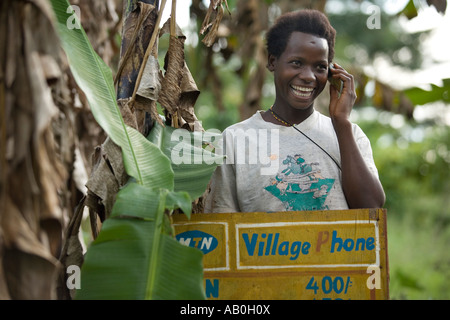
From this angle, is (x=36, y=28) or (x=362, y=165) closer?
(x=36, y=28)

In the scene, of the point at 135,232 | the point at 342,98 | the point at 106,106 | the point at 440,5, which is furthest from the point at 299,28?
the point at 135,232

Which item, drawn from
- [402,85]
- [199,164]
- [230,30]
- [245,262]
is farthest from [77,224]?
[402,85]

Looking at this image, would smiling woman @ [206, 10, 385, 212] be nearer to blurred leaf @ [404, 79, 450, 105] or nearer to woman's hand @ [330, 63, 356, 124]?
woman's hand @ [330, 63, 356, 124]

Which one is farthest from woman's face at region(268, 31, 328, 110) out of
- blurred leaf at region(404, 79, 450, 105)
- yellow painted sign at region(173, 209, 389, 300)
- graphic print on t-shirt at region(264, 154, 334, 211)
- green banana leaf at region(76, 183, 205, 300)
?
blurred leaf at region(404, 79, 450, 105)

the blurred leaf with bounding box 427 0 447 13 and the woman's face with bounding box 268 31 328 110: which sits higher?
the blurred leaf with bounding box 427 0 447 13

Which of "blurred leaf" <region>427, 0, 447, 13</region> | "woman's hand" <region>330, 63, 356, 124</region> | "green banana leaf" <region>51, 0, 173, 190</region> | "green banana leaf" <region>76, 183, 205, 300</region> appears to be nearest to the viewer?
"green banana leaf" <region>76, 183, 205, 300</region>

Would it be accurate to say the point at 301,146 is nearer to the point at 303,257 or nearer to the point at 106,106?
the point at 303,257

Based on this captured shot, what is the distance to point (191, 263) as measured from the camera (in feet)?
5.38

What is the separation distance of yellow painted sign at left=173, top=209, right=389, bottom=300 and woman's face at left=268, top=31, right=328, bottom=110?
59 cm

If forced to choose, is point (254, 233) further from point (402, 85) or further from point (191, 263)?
point (402, 85)

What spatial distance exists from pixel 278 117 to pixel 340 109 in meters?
0.27

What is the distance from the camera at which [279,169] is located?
7.04ft

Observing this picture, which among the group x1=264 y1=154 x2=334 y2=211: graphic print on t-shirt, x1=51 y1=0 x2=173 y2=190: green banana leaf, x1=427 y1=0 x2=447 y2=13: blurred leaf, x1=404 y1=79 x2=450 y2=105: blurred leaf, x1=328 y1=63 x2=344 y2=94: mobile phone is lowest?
x1=264 y1=154 x2=334 y2=211: graphic print on t-shirt

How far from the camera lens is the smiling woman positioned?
6.90ft
